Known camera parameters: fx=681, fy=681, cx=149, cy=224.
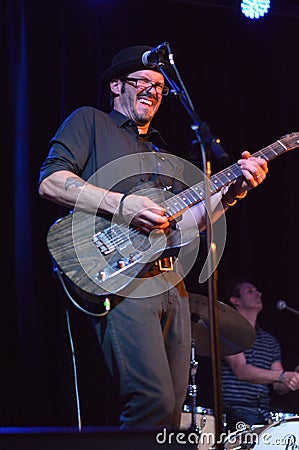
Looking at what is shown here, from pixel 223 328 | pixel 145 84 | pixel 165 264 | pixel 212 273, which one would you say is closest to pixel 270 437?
pixel 223 328

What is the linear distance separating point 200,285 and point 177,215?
6.86 ft

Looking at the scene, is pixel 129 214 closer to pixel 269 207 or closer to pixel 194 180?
pixel 194 180

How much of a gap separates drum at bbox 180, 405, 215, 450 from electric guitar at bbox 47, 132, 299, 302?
125cm

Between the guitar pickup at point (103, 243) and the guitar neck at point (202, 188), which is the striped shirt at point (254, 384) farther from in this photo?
the guitar pickup at point (103, 243)

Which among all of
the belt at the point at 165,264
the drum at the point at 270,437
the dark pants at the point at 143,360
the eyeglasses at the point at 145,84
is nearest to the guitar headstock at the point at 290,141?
the eyeglasses at the point at 145,84

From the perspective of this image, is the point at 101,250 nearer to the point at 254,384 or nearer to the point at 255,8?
the point at 254,384

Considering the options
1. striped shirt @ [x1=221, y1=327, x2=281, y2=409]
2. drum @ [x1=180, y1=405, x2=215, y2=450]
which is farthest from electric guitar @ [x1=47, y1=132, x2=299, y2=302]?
striped shirt @ [x1=221, y1=327, x2=281, y2=409]

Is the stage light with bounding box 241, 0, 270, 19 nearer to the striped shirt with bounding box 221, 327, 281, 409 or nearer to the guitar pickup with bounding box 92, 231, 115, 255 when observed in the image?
the striped shirt with bounding box 221, 327, 281, 409

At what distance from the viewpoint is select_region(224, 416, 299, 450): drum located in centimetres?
340

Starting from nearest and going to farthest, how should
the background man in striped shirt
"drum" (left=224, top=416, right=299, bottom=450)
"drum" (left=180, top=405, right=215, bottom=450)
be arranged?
"drum" (left=224, top=416, right=299, bottom=450)
"drum" (left=180, top=405, right=215, bottom=450)
the background man in striped shirt

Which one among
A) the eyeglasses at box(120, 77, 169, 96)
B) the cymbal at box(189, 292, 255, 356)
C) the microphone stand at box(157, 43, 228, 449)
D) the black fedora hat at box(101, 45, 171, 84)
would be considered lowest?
the cymbal at box(189, 292, 255, 356)

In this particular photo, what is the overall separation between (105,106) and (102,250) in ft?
6.10

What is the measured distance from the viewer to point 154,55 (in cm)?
268

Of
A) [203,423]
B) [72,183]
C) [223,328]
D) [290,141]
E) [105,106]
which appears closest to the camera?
[72,183]
